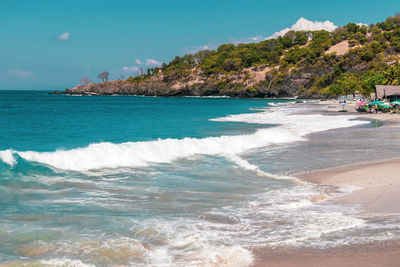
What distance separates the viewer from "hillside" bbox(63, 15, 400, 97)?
136 meters

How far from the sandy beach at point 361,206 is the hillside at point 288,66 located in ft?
326

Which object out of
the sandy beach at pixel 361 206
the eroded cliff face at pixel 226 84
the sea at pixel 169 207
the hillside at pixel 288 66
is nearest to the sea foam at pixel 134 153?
the sea at pixel 169 207

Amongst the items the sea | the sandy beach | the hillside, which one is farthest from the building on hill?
the hillside

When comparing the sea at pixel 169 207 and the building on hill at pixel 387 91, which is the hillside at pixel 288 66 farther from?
the sea at pixel 169 207

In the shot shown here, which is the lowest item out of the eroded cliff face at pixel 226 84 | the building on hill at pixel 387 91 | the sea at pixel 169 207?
the sea at pixel 169 207

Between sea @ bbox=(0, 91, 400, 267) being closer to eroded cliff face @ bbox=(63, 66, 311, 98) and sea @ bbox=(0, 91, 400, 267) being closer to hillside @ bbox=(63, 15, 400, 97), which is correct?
hillside @ bbox=(63, 15, 400, 97)

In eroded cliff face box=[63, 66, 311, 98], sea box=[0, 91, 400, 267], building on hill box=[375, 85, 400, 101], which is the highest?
eroded cliff face box=[63, 66, 311, 98]

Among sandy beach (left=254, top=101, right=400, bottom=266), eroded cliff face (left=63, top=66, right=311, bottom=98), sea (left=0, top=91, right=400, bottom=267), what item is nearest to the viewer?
sandy beach (left=254, top=101, right=400, bottom=266)

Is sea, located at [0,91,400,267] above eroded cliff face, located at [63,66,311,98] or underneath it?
underneath

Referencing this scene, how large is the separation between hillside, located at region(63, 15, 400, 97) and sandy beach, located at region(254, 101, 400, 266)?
99.2 meters

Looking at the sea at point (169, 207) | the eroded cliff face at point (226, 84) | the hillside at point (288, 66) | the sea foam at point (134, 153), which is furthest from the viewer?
the eroded cliff face at point (226, 84)

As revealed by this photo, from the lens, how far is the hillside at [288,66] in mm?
135750

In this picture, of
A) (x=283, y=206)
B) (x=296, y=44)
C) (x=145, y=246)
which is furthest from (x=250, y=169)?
(x=296, y=44)

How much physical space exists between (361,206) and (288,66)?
150282 mm
